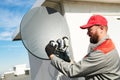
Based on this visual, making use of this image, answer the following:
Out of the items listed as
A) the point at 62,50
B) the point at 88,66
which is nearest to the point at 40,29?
the point at 62,50

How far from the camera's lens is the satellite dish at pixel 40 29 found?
402cm

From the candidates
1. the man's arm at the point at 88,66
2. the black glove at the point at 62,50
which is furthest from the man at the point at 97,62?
the black glove at the point at 62,50

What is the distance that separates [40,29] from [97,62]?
62.4 inches

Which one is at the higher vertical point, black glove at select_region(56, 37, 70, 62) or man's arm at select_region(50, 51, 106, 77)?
black glove at select_region(56, 37, 70, 62)

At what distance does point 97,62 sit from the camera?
3057mm

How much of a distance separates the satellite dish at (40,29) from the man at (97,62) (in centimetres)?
87

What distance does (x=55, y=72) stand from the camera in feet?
17.6

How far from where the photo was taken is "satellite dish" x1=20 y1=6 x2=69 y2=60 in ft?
13.2

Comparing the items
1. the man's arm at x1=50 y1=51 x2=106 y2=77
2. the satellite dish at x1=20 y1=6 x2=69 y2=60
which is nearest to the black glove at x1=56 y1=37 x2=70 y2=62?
the satellite dish at x1=20 y1=6 x2=69 y2=60

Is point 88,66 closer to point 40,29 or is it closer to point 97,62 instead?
point 97,62

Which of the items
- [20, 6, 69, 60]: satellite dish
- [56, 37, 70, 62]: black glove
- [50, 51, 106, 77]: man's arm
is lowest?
[50, 51, 106, 77]: man's arm

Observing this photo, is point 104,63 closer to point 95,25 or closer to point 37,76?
point 95,25

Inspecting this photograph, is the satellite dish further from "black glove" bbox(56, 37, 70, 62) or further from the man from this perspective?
the man

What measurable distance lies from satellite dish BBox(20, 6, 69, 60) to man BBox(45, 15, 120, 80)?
0.87 m
